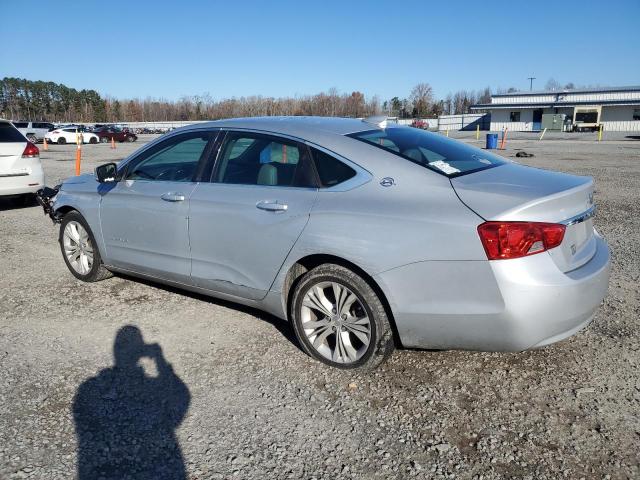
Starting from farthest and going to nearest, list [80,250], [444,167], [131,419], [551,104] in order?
[551,104], [80,250], [444,167], [131,419]

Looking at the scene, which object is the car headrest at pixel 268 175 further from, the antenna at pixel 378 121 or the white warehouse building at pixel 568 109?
the white warehouse building at pixel 568 109

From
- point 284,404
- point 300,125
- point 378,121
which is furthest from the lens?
point 378,121

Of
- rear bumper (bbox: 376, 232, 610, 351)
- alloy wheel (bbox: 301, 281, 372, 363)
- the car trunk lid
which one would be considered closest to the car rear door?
alloy wheel (bbox: 301, 281, 372, 363)

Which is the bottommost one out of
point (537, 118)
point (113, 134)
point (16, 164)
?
point (537, 118)

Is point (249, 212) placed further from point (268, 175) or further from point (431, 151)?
point (431, 151)

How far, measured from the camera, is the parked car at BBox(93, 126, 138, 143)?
4581 centimetres

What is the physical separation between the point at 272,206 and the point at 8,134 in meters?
7.38

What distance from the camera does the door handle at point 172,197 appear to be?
4.16 meters

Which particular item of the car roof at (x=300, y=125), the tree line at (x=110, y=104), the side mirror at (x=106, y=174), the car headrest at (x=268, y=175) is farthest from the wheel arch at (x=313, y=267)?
the tree line at (x=110, y=104)

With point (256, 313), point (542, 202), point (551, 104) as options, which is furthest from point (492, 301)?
point (551, 104)

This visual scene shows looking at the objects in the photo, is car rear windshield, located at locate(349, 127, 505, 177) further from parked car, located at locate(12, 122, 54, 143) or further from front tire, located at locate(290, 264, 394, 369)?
parked car, located at locate(12, 122, 54, 143)

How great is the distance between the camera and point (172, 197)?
4.21m

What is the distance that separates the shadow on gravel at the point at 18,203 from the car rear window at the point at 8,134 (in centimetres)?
144

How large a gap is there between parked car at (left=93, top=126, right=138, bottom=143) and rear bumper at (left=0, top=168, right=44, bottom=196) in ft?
128
